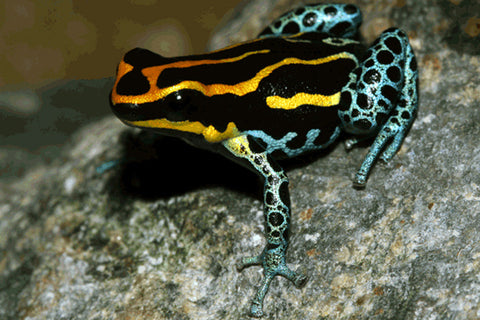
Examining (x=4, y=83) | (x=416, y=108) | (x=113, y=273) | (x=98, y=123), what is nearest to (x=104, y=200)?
(x=113, y=273)

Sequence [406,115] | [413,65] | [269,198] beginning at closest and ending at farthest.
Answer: [269,198]
[406,115]
[413,65]

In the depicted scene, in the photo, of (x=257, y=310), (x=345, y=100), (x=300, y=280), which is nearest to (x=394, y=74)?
(x=345, y=100)

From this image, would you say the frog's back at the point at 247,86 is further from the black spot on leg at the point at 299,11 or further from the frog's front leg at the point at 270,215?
the black spot on leg at the point at 299,11

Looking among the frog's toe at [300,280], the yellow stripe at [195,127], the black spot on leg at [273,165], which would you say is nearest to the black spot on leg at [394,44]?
the black spot on leg at [273,165]

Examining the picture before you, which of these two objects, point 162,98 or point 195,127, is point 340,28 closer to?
point 195,127

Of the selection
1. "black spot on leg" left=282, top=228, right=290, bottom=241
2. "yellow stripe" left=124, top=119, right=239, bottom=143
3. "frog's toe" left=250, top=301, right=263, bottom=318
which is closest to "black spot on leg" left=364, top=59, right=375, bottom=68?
"yellow stripe" left=124, top=119, right=239, bottom=143

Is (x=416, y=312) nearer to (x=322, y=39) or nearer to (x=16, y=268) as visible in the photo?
(x=322, y=39)
